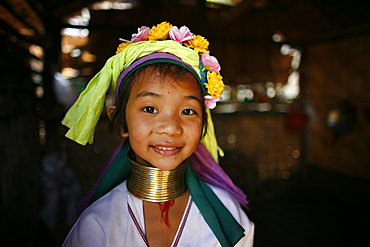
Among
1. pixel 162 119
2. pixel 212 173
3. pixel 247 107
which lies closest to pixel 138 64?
pixel 162 119

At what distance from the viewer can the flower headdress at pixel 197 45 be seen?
1321 mm

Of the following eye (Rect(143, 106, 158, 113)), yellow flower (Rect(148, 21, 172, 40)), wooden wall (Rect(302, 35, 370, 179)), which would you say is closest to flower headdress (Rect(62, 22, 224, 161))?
yellow flower (Rect(148, 21, 172, 40))

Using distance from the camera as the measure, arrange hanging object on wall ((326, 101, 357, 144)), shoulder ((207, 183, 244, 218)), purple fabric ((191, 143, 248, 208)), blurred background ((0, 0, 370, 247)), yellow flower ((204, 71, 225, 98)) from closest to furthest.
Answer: yellow flower ((204, 71, 225, 98))
shoulder ((207, 183, 244, 218))
purple fabric ((191, 143, 248, 208))
blurred background ((0, 0, 370, 247))
hanging object on wall ((326, 101, 357, 144))

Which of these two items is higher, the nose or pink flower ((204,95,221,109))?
pink flower ((204,95,221,109))

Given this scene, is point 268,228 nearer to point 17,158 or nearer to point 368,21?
point 17,158

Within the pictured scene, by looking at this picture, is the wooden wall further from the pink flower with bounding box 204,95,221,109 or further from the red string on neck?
the red string on neck

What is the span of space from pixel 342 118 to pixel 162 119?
460 centimetres

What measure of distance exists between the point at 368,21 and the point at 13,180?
5780 millimetres

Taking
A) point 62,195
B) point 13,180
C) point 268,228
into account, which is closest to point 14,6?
point 13,180

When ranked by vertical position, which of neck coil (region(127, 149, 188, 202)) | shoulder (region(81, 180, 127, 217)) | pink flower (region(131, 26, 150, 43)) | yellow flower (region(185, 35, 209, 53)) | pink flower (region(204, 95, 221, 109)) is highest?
pink flower (region(131, 26, 150, 43))

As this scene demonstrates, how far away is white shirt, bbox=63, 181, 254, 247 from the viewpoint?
1.18 m

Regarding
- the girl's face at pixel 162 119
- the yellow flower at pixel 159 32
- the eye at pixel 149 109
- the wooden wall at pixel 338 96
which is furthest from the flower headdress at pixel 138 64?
the wooden wall at pixel 338 96

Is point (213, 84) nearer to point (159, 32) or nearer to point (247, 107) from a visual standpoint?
point (159, 32)

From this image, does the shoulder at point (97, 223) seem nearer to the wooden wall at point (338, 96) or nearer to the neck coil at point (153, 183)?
the neck coil at point (153, 183)
